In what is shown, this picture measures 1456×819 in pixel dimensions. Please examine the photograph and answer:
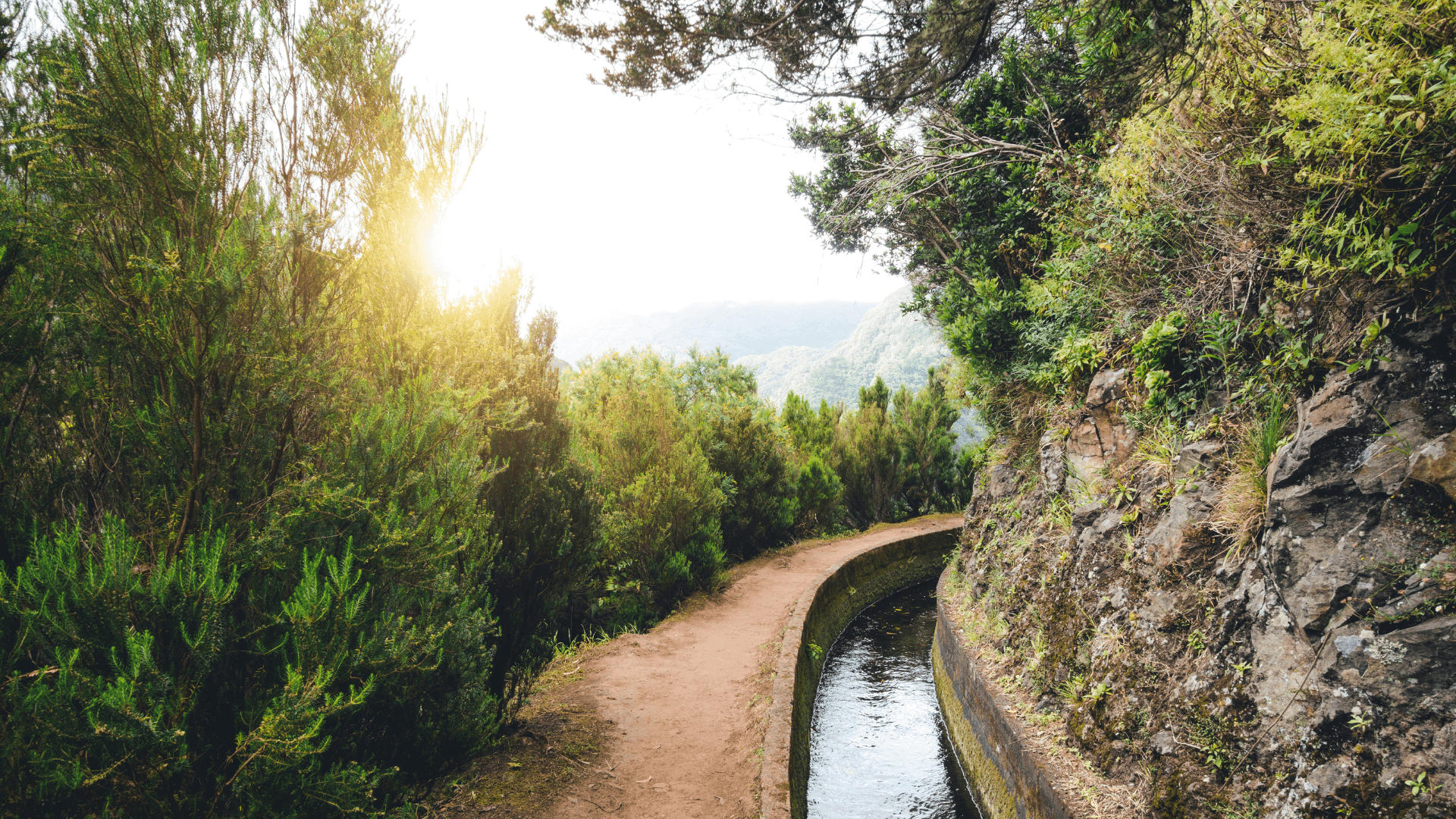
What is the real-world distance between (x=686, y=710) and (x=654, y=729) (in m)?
0.46

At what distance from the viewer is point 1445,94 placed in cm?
263

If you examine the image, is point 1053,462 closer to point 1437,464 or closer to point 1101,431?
point 1101,431

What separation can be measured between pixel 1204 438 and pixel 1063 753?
2.54 metres

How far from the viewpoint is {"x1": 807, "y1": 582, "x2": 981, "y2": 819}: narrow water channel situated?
5.36m

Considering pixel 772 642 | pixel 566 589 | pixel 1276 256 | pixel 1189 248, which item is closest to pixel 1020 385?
pixel 1189 248

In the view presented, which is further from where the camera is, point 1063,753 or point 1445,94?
point 1063,753

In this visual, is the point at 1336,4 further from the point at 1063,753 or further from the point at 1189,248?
the point at 1063,753

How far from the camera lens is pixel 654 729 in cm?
500

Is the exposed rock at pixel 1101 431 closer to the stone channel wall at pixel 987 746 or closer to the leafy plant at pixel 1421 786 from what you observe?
the stone channel wall at pixel 987 746

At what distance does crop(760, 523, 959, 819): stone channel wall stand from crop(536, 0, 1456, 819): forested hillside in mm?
1979

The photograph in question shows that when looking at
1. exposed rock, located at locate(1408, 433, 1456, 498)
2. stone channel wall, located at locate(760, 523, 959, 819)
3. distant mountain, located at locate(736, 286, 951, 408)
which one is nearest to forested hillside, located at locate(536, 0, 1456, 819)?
exposed rock, located at locate(1408, 433, 1456, 498)

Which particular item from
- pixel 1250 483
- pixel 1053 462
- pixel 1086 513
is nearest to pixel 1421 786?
pixel 1250 483

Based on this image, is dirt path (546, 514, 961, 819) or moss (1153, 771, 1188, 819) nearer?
moss (1153, 771, 1188, 819)

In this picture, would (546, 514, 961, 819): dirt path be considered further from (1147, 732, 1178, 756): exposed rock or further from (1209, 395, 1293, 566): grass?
(1209, 395, 1293, 566): grass
